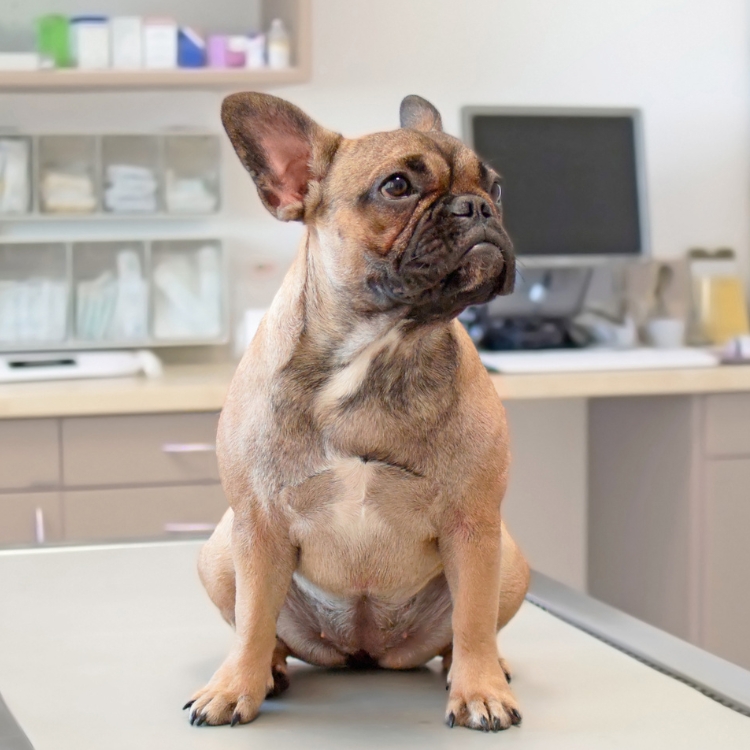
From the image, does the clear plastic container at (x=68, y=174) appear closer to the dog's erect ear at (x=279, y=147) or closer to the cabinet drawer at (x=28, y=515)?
the cabinet drawer at (x=28, y=515)

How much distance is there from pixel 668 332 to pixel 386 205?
2134mm

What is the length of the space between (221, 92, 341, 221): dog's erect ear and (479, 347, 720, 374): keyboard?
59.2 inches

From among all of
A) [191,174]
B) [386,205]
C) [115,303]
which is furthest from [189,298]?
[386,205]

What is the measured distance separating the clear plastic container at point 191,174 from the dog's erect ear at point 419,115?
5.86 ft

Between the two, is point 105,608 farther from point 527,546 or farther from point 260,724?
point 527,546

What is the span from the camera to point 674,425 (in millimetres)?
2520

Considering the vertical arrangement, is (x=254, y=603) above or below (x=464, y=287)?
below

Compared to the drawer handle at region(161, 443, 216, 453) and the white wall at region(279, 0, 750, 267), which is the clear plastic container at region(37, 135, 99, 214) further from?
the drawer handle at region(161, 443, 216, 453)

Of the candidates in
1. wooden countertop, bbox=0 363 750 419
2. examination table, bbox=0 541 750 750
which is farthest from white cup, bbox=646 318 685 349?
examination table, bbox=0 541 750 750

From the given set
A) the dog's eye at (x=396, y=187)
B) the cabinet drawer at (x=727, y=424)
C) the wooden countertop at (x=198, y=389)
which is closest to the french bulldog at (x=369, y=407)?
the dog's eye at (x=396, y=187)

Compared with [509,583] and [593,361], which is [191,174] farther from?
[509,583]

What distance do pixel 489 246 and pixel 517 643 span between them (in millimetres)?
436

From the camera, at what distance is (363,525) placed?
86 centimetres

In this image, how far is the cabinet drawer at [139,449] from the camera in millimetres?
2219
